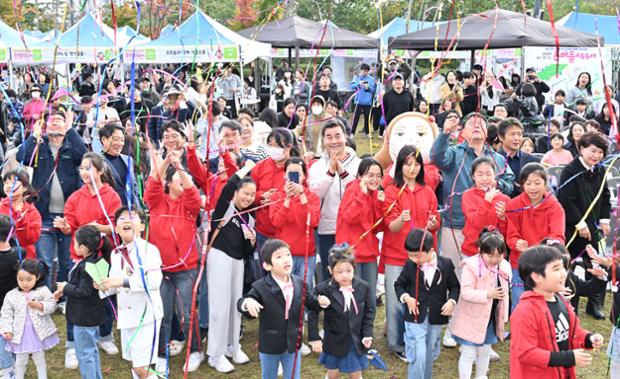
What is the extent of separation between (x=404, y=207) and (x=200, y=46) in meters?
9.14

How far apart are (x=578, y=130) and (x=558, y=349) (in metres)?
4.19

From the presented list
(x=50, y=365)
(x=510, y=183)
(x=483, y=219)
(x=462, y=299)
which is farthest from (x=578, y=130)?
(x=50, y=365)

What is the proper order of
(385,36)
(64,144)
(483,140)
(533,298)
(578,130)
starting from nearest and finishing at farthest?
1. (533,298)
2. (483,140)
3. (64,144)
4. (578,130)
5. (385,36)

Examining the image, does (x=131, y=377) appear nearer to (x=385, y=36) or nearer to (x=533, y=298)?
(x=533, y=298)

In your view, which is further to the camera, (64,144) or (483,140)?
(64,144)

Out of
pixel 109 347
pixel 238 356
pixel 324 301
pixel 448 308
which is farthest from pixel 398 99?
pixel 324 301

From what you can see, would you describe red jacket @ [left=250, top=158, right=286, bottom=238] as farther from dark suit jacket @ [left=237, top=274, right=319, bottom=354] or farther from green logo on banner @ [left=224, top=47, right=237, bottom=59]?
green logo on banner @ [left=224, top=47, right=237, bottom=59]

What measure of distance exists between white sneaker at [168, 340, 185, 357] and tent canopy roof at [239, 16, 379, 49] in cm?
1235

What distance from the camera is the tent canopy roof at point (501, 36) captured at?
1241 centimetres

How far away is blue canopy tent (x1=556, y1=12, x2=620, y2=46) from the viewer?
58.5ft

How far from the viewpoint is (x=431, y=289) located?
4477mm

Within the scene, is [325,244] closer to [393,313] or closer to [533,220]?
[393,313]

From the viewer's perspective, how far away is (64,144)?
5.80 metres

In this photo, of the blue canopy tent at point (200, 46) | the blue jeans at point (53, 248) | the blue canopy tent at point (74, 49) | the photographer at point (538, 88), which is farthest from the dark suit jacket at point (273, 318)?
the blue canopy tent at point (74, 49)
